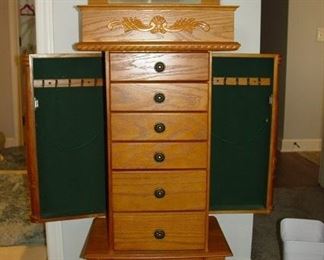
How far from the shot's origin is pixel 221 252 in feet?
4.66

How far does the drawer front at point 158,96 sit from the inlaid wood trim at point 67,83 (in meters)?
0.22

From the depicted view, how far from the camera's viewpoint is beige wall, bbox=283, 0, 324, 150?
3768 mm

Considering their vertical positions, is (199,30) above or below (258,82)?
above

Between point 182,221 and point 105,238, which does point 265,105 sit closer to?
point 182,221

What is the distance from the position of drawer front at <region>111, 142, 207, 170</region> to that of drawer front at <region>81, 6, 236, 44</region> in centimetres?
35

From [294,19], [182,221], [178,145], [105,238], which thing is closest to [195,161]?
[178,145]

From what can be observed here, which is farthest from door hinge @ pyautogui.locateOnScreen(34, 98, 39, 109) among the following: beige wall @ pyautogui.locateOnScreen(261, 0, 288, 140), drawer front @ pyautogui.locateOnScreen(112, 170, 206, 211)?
beige wall @ pyautogui.locateOnScreen(261, 0, 288, 140)

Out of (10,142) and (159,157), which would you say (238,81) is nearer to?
(159,157)

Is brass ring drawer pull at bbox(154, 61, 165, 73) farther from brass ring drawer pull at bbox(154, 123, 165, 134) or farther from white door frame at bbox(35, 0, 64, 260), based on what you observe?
white door frame at bbox(35, 0, 64, 260)

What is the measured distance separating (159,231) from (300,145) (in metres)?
2.96

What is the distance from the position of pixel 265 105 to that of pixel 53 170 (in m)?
0.84

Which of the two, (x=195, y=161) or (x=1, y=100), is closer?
(x=195, y=161)

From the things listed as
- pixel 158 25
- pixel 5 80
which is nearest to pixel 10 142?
pixel 5 80

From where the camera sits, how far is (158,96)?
4.33 feet
